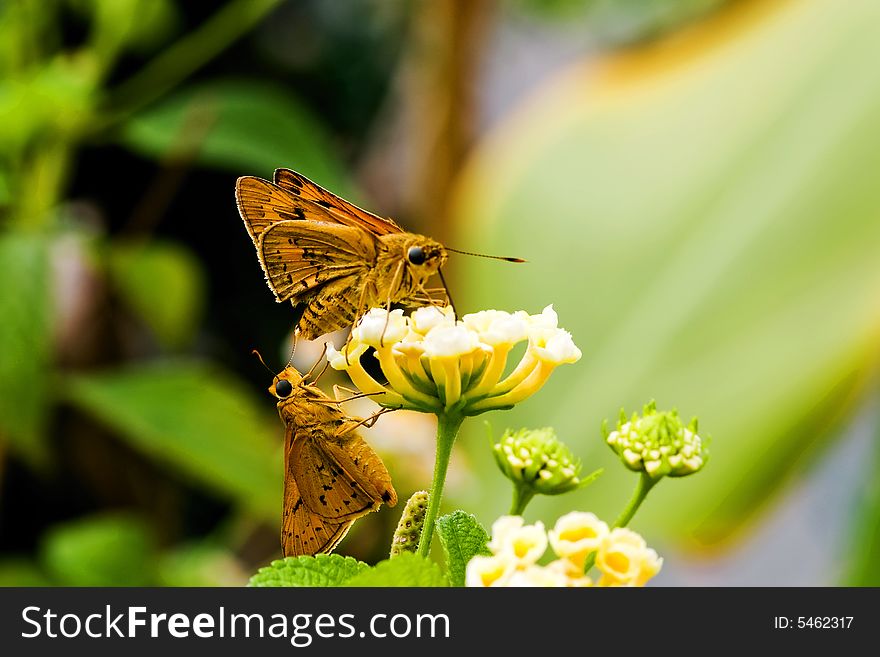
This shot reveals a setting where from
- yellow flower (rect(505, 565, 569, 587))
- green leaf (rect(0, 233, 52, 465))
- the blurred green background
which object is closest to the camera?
yellow flower (rect(505, 565, 569, 587))

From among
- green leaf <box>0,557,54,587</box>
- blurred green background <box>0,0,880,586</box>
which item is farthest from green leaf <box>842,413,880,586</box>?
green leaf <box>0,557,54,587</box>

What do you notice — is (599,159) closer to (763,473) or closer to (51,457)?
(763,473)

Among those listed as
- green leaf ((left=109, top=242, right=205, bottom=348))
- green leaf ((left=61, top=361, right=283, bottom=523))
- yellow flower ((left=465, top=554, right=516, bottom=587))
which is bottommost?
yellow flower ((left=465, top=554, right=516, bottom=587))

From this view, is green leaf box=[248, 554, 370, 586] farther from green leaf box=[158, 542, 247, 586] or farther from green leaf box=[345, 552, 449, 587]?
green leaf box=[158, 542, 247, 586]

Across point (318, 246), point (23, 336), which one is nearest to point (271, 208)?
point (318, 246)

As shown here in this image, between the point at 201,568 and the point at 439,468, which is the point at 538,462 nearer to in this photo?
the point at 439,468

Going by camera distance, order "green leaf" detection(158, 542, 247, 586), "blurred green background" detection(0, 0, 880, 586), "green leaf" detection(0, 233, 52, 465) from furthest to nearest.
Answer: "green leaf" detection(158, 542, 247, 586), "blurred green background" detection(0, 0, 880, 586), "green leaf" detection(0, 233, 52, 465)

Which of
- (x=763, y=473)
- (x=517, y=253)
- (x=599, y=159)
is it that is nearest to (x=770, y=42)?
(x=599, y=159)

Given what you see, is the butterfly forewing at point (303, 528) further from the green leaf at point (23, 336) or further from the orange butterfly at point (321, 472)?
Answer: the green leaf at point (23, 336)
